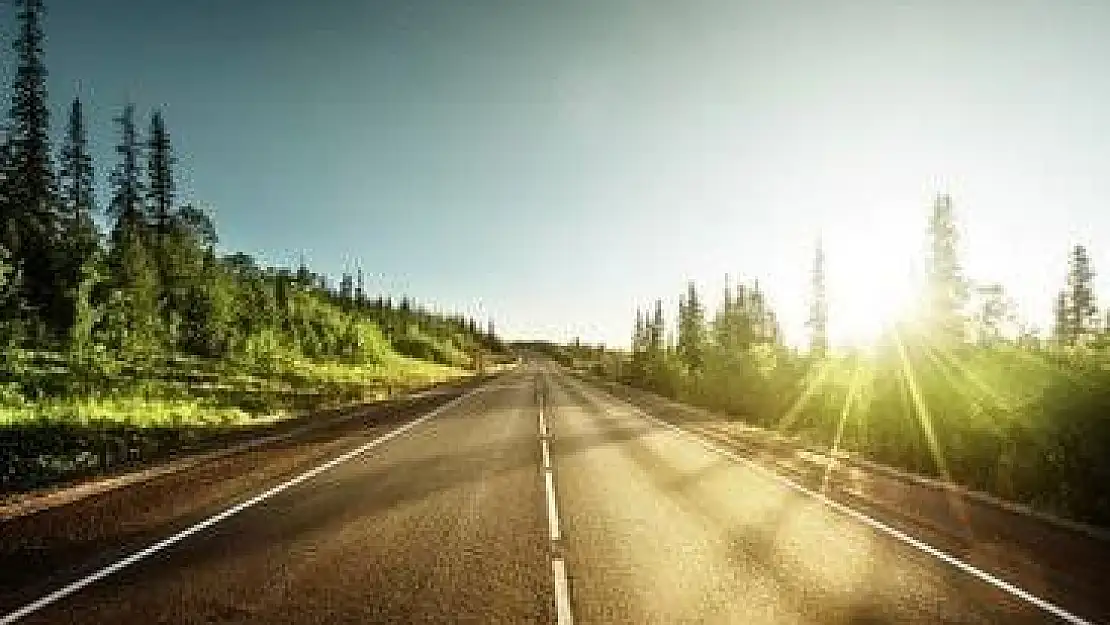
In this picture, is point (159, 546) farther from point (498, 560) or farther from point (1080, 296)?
point (1080, 296)

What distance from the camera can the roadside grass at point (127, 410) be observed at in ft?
63.1

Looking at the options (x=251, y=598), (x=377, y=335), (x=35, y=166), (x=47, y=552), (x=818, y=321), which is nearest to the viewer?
(x=251, y=598)

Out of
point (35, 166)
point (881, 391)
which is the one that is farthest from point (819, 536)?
point (35, 166)

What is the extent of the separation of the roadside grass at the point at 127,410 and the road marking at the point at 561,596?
954 cm

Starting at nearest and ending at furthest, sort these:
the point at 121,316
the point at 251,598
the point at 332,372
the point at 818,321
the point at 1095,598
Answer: the point at 251,598 < the point at 1095,598 < the point at 121,316 < the point at 332,372 < the point at 818,321

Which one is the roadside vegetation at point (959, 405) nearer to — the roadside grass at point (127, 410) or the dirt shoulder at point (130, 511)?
the dirt shoulder at point (130, 511)

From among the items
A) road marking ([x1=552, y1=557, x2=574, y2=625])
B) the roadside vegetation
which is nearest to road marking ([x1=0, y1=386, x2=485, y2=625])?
road marking ([x1=552, y1=557, x2=574, y2=625])

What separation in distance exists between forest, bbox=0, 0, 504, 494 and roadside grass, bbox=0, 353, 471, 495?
0.36 feet

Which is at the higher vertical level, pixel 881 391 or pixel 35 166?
pixel 35 166

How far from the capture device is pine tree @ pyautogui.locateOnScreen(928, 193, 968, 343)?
5472cm

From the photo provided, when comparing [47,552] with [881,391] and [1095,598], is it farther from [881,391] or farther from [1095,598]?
[881,391]

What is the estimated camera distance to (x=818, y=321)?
8862 centimetres

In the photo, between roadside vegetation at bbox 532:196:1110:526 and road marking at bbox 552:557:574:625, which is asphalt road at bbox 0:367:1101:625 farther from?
roadside vegetation at bbox 532:196:1110:526

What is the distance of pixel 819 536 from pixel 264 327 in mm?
76658
